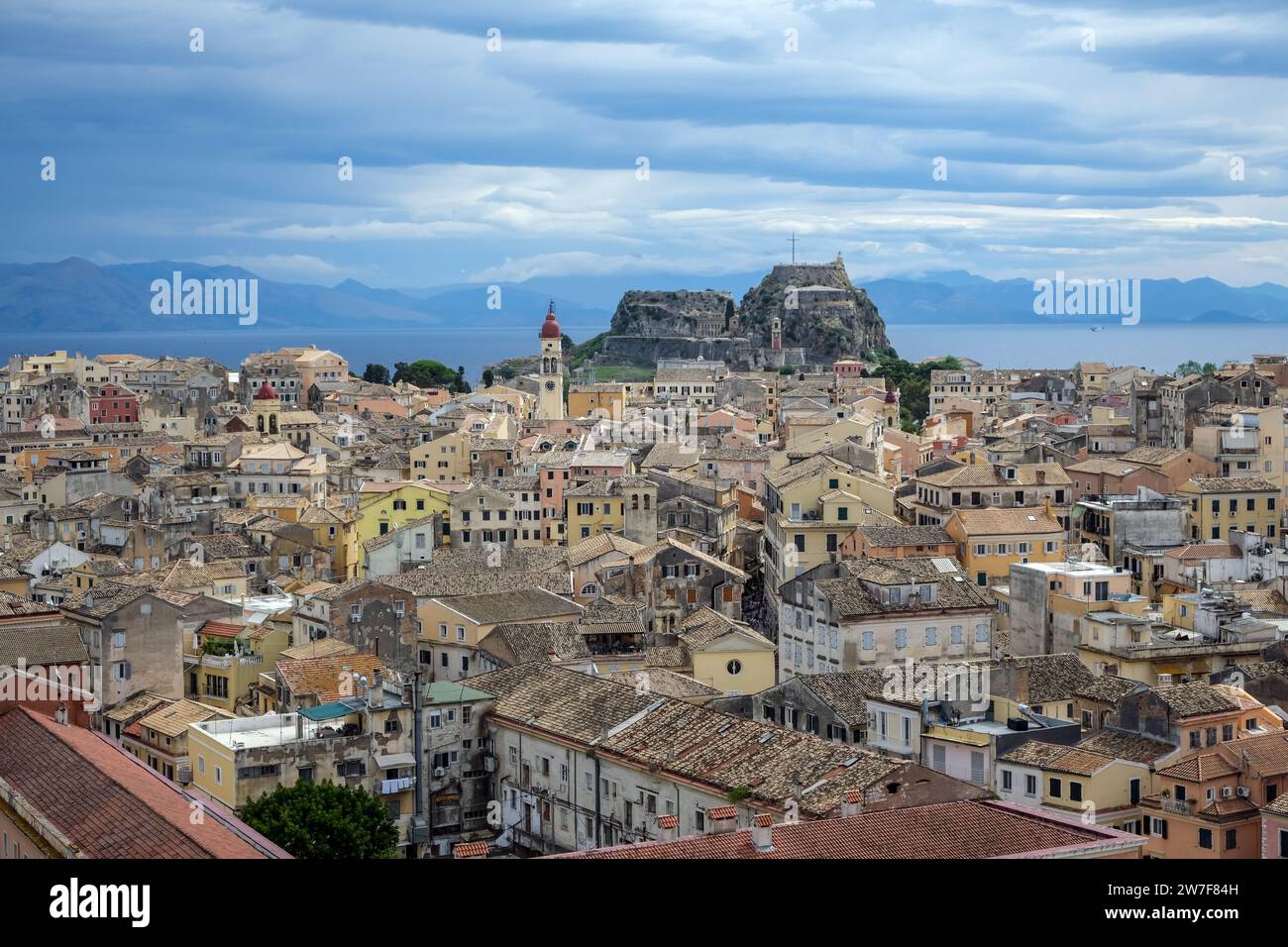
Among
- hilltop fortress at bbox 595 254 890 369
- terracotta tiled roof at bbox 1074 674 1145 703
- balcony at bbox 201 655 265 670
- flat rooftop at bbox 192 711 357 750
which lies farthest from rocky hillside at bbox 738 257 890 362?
flat rooftop at bbox 192 711 357 750

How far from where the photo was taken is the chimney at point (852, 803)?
2044 centimetres

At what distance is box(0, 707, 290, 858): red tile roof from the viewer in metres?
17.1

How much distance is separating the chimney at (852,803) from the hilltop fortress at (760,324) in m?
106

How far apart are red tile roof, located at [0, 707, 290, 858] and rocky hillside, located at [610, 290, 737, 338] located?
373 feet

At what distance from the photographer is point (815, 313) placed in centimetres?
12938

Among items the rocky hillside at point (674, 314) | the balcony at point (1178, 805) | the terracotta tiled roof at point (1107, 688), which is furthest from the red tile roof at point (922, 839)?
the rocky hillside at point (674, 314)

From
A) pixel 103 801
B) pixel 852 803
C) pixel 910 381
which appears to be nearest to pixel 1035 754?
pixel 852 803

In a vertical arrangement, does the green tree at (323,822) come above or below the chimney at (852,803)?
below

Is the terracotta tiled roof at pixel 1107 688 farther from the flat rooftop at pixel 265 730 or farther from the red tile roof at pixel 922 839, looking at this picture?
the flat rooftop at pixel 265 730

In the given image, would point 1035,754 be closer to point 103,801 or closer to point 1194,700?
point 1194,700

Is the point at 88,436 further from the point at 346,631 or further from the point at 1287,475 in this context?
the point at 1287,475

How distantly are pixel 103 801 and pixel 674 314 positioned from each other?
11901 cm
